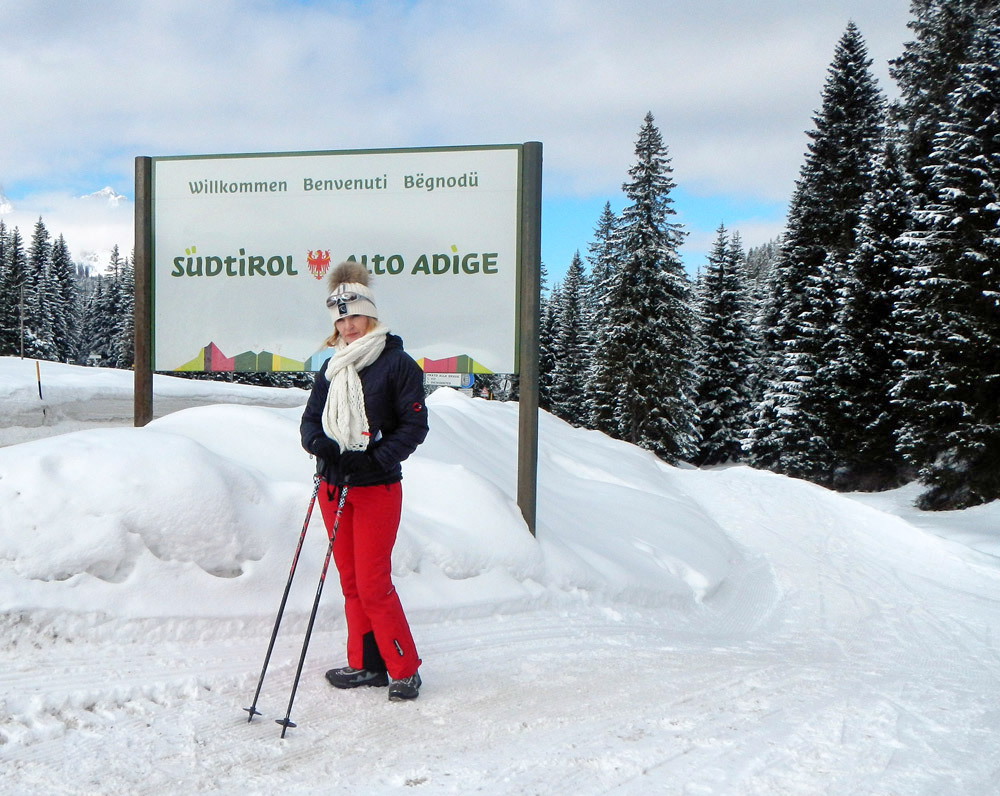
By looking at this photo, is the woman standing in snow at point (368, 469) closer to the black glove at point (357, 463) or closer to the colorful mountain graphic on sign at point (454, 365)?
the black glove at point (357, 463)

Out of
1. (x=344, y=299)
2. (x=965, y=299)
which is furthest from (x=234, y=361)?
(x=965, y=299)

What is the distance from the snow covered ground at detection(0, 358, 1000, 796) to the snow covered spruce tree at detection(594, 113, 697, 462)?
27409mm

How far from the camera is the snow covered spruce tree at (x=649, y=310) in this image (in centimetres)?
3419

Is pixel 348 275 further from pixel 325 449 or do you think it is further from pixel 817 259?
pixel 817 259

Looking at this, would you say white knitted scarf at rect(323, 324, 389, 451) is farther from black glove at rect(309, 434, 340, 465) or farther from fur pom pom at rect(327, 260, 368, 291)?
fur pom pom at rect(327, 260, 368, 291)

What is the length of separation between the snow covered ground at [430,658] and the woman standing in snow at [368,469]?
0.22m

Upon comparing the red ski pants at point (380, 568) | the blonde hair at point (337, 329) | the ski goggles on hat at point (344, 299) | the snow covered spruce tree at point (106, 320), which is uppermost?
the snow covered spruce tree at point (106, 320)

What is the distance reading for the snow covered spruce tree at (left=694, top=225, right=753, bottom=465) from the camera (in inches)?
1631

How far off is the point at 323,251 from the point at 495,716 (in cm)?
431

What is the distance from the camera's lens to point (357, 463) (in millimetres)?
3561

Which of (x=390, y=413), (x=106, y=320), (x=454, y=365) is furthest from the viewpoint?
(x=106, y=320)

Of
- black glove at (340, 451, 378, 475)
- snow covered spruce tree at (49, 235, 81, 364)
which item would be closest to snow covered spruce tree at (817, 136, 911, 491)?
black glove at (340, 451, 378, 475)

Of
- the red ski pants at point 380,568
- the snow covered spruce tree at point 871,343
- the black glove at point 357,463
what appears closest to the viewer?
the black glove at point 357,463

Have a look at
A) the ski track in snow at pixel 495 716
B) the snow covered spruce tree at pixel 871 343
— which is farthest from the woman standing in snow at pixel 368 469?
the snow covered spruce tree at pixel 871 343
